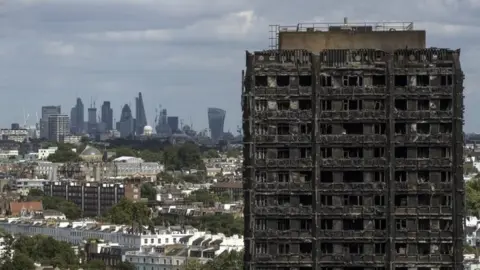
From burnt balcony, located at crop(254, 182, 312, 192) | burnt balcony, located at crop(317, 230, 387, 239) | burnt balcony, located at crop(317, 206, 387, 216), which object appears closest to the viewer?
burnt balcony, located at crop(317, 230, 387, 239)

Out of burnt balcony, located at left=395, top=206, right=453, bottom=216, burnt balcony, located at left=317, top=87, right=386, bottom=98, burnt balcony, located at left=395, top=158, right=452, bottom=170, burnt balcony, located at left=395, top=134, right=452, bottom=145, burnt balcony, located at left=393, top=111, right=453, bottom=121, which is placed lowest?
burnt balcony, located at left=395, top=206, right=453, bottom=216

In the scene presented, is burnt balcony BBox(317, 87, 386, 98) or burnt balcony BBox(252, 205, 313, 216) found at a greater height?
burnt balcony BBox(317, 87, 386, 98)

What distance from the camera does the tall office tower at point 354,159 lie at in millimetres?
86375

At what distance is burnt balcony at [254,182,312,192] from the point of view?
284ft

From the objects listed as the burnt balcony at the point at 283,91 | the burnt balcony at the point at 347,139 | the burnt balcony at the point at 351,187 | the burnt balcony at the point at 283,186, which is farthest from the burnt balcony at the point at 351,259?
the burnt balcony at the point at 283,91

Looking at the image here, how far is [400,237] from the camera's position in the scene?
283 feet

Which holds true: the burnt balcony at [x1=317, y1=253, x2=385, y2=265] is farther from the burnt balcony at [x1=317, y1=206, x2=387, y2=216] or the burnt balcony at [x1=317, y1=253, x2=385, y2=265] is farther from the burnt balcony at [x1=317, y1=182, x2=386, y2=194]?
the burnt balcony at [x1=317, y1=182, x2=386, y2=194]

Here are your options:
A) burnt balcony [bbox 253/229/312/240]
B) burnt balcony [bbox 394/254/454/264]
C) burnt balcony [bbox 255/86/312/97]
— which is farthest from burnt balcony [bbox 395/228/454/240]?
burnt balcony [bbox 255/86/312/97]

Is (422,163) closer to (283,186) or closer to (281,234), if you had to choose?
(283,186)

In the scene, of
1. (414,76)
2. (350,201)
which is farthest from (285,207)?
(414,76)

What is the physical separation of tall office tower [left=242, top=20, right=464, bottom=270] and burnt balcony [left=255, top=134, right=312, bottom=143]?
0.05 metres

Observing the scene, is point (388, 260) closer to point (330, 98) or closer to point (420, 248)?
point (420, 248)

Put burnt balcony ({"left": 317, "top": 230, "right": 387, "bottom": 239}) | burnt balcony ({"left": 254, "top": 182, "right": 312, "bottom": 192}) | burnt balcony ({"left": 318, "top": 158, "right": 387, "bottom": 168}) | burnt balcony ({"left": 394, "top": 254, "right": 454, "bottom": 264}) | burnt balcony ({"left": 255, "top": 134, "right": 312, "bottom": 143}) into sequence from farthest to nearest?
burnt balcony ({"left": 255, "top": 134, "right": 312, "bottom": 143}), burnt balcony ({"left": 254, "top": 182, "right": 312, "bottom": 192}), burnt balcony ({"left": 318, "top": 158, "right": 387, "bottom": 168}), burnt balcony ({"left": 317, "top": 230, "right": 387, "bottom": 239}), burnt balcony ({"left": 394, "top": 254, "right": 454, "bottom": 264})

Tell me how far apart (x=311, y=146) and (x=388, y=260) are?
6.17 meters
